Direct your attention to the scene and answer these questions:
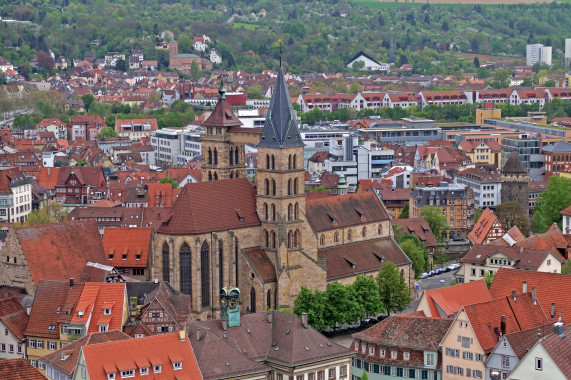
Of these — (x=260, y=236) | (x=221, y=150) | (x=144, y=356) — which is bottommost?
(x=144, y=356)

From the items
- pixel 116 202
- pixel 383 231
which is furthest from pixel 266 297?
pixel 116 202

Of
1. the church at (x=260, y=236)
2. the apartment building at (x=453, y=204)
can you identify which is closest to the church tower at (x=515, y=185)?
the apartment building at (x=453, y=204)

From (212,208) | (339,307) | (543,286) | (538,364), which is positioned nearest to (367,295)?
(339,307)

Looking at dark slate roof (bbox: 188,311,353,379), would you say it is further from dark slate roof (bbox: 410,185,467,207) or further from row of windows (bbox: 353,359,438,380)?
dark slate roof (bbox: 410,185,467,207)

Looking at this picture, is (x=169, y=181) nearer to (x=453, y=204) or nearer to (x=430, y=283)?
(x=453, y=204)

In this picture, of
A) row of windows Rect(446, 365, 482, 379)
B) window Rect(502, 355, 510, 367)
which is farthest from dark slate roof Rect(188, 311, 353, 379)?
window Rect(502, 355, 510, 367)

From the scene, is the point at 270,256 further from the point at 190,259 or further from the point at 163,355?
the point at 163,355

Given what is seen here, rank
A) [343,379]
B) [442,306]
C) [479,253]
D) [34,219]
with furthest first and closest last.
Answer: [34,219], [479,253], [442,306], [343,379]
